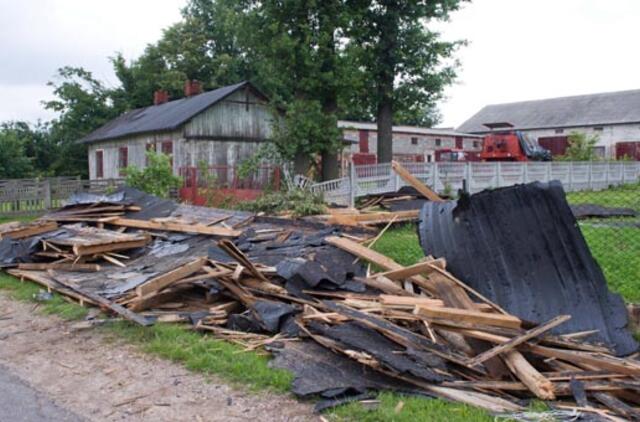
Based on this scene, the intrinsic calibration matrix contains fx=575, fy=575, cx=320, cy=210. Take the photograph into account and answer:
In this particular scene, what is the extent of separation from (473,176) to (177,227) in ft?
36.9

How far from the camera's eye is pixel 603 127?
152 feet

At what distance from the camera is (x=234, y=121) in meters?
27.7

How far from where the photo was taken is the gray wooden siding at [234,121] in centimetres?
2650

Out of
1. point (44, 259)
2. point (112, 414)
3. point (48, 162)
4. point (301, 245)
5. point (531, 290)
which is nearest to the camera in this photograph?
point (112, 414)

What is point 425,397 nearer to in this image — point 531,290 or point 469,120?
point 531,290

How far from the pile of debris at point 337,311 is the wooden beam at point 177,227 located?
28mm

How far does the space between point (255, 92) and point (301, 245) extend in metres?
21.5

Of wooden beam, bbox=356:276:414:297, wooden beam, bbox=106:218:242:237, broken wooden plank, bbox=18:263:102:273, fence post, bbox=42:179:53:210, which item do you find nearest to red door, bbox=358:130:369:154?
fence post, bbox=42:179:53:210

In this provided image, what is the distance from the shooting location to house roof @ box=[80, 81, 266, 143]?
2647cm

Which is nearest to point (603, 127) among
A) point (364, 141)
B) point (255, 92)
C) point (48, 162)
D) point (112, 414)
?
point (364, 141)

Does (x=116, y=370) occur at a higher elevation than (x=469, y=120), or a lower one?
lower

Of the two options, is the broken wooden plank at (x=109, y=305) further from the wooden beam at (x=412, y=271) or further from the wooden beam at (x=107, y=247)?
the wooden beam at (x=412, y=271)

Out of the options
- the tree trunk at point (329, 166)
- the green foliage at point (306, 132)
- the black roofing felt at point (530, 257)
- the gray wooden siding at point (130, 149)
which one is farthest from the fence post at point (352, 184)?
the gray wooden siding at point (130, 149)

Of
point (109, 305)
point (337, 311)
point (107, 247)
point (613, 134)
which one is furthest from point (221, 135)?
point (613, 134)
